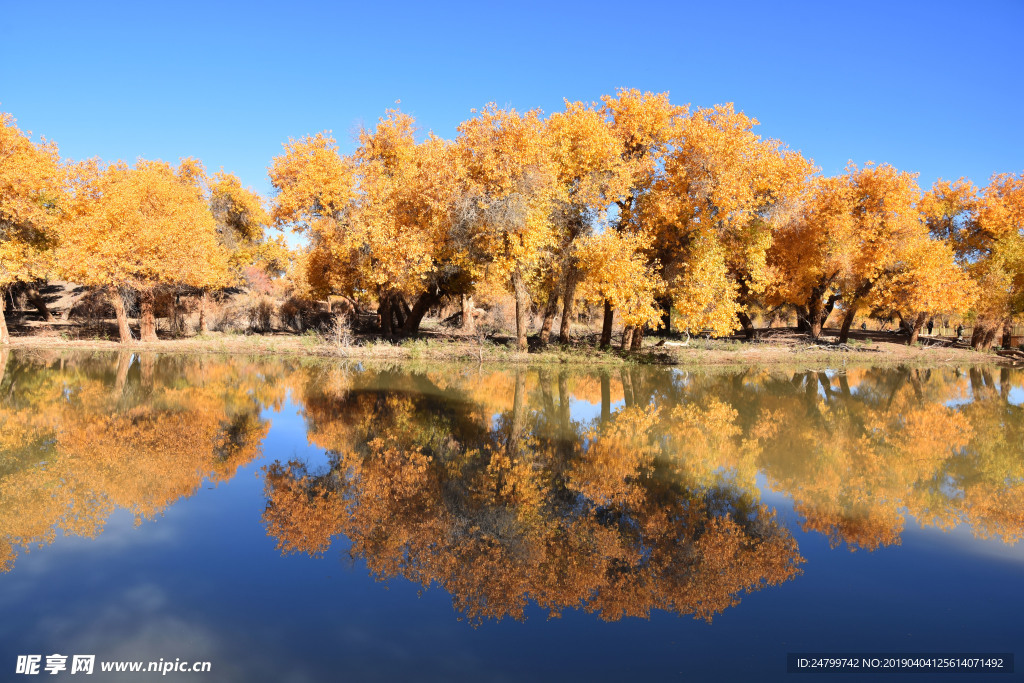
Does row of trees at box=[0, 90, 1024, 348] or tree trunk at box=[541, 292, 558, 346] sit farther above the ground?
row of trees at box=[0, 90, 1024, 348]

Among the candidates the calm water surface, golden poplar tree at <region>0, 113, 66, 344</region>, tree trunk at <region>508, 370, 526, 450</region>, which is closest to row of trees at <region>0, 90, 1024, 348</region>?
golden poplar tree at <region>0, 113, 66, 344</region>

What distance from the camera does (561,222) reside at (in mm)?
22109

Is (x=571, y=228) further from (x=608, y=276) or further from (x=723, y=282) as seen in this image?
(x=723, y=282)

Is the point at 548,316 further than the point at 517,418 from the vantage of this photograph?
Yes

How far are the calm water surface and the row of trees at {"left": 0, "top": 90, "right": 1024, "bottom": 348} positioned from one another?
1082 cm

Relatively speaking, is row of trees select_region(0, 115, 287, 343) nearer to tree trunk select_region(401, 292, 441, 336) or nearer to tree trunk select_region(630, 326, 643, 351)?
tree trunk select_region(401, 292, 441, 336)

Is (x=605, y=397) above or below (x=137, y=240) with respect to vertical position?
below

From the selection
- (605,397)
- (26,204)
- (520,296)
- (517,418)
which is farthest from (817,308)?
(26,204)

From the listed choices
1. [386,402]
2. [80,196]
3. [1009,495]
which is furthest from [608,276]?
[80,196]

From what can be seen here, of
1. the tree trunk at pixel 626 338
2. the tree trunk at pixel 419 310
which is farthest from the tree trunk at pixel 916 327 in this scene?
the tree trunk at pixel 419 310

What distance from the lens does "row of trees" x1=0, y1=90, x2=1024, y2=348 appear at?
2148cm

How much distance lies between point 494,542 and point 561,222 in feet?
57.3

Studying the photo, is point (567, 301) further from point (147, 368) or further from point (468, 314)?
point (147, 368)

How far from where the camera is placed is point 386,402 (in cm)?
1341
